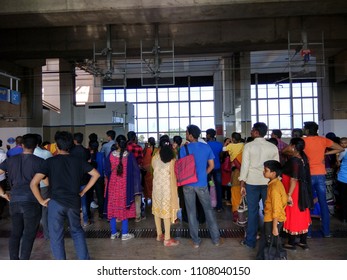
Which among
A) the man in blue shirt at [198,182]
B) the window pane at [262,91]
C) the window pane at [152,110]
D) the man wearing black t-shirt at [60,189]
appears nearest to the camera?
the man wearing black t-shirt at [60,189]

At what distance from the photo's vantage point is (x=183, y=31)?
30.2 ft

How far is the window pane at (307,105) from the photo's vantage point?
25172 mm

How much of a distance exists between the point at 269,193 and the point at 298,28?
6.68 metres

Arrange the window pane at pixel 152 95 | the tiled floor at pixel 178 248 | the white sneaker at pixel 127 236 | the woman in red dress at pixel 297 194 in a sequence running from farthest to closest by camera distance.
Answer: the window pane at pixel 152 95, the white sneaker at pixel 127 236, the tiled floor at pixel 178 248, the woman in red dress at pixel 297 194

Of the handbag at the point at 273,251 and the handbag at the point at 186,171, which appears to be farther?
the handbag at the point at 186,171

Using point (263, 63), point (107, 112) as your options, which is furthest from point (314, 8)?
point (263, 63)

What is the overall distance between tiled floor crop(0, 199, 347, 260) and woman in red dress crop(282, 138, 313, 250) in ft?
0.76

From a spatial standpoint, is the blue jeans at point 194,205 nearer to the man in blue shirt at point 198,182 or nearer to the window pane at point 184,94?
the man in blue shirt at point 198,182

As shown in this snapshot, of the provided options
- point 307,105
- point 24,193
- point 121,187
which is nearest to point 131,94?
point 307,105

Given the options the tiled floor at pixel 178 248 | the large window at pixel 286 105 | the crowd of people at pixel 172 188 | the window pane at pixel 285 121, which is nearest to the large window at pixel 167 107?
the large window at pixel 286 105

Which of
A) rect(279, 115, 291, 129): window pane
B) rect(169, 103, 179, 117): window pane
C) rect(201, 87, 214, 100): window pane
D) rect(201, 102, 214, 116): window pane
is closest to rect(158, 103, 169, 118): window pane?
rect(169, 103, 179, 117): window pane

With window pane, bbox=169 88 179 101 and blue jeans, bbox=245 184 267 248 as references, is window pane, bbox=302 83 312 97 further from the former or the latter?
blue jeans, bbox=245 184 267 248
